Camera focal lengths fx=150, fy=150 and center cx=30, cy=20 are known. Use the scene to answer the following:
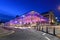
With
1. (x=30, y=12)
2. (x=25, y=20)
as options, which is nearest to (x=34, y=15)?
(x=30, y=12)

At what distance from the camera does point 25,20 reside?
118 metres

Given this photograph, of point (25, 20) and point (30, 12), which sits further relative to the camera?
point (30, 12)

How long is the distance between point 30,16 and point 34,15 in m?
5.39

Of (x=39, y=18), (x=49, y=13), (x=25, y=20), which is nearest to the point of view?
(x=25, y=20)

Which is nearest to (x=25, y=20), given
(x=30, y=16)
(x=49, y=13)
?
(x=30, y=16)

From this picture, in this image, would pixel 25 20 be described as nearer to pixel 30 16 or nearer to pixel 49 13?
pixel 30 16

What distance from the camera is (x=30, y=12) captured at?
132 m

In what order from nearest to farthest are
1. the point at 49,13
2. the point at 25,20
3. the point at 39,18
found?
the point at 25,20 < the point at 39,18 < the point at 49,13

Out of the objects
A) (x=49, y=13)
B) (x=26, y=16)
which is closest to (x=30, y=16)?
(x=26, y=16)

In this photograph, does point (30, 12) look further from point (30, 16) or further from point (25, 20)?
point (25, 20)

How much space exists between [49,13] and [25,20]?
120 ft

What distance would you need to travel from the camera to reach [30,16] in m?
126

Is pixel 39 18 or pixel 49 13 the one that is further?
pixel 49 13

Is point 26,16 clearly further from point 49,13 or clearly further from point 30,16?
point 49,13
